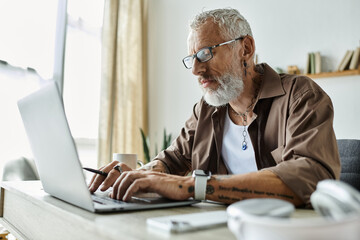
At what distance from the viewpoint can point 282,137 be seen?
3.92 feet

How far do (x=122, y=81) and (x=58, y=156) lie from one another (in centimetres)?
276

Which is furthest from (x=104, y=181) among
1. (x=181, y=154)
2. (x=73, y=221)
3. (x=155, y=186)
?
(x=181, y=154)

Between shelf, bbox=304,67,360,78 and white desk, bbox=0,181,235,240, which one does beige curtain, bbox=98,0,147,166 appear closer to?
shelf, bbox=304,67,360,78

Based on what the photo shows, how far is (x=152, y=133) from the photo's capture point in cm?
379

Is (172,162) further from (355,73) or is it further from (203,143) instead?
(355,73)

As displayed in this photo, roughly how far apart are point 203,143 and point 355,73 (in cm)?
147

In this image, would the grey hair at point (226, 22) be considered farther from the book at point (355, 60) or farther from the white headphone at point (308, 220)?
the book at point (355, 60)

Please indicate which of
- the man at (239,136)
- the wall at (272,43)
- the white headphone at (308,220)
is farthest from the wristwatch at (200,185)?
the wall at (272,43)

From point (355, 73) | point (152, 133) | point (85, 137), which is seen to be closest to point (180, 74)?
point (152, 133)

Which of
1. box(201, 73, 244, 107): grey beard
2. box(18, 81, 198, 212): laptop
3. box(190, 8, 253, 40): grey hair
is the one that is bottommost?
box(18, 81, 198, 212): laptop

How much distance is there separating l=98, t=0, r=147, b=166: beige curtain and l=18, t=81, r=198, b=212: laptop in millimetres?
2355

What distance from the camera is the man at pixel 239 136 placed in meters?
0.85

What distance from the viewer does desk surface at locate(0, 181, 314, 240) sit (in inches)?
20.6

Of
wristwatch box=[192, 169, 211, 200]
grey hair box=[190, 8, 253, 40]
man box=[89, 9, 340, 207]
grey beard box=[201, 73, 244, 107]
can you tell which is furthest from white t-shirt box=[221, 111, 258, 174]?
wristwatch box=[192, 169, 211, 200]
